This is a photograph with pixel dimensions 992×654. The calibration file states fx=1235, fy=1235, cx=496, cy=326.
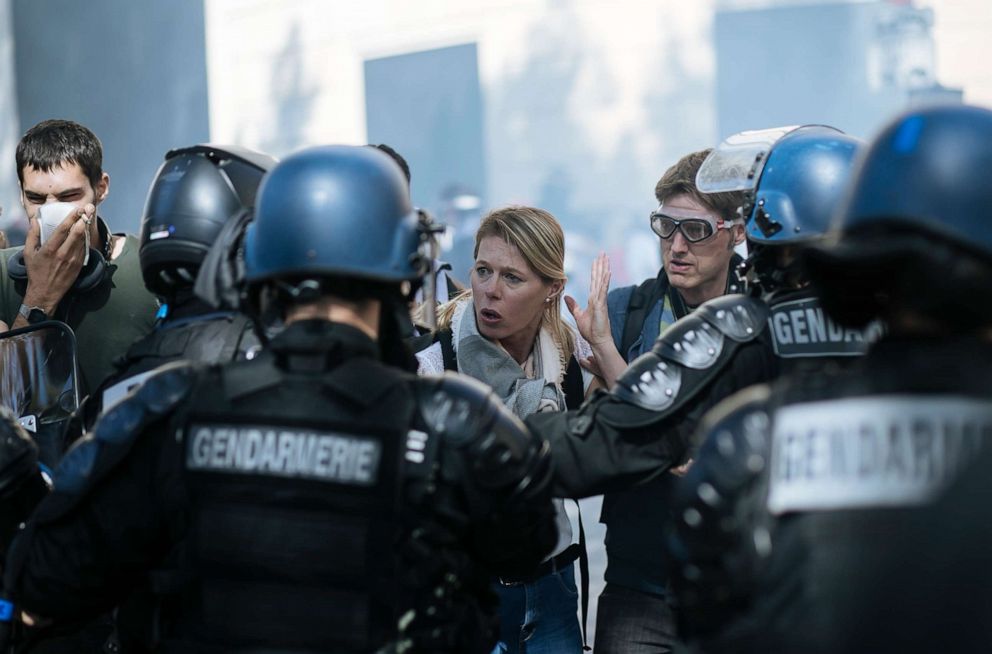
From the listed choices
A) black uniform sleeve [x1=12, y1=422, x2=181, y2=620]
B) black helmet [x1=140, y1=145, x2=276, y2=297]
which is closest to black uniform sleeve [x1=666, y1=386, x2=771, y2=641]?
black uniform sleeve [x1=12, y1=422, x2=181, y2=620]

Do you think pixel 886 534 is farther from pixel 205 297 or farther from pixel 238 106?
pixel 238 106

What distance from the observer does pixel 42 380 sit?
3.54 metres

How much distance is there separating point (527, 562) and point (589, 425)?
49cm

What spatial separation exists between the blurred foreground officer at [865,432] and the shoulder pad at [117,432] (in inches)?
39.2

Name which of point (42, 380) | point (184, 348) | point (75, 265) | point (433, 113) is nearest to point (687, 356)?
point (184, 348)

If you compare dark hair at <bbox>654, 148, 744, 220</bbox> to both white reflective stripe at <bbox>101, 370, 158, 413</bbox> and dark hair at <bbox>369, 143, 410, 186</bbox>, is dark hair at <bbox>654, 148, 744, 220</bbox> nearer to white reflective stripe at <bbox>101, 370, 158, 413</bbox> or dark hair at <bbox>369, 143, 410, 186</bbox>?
dark hair at <bbox>369, 143, 410, 186</bbox>

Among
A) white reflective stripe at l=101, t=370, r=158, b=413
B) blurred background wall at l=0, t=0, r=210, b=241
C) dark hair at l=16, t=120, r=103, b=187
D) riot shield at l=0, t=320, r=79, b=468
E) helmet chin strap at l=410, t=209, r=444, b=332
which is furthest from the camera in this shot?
blurred background wall at l=0, t=0, r=210, b=241

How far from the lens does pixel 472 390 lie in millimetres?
2357

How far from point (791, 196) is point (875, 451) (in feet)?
4.88

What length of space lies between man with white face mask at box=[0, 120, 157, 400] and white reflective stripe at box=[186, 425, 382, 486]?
181 cm

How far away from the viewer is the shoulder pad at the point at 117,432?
234 cm

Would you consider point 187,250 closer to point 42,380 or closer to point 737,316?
point 42,380

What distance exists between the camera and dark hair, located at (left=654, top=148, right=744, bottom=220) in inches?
163

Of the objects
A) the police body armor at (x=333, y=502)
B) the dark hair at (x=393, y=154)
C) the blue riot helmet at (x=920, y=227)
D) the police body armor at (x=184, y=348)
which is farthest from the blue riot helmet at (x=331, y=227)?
the dark hair at (x=393, y=154)
